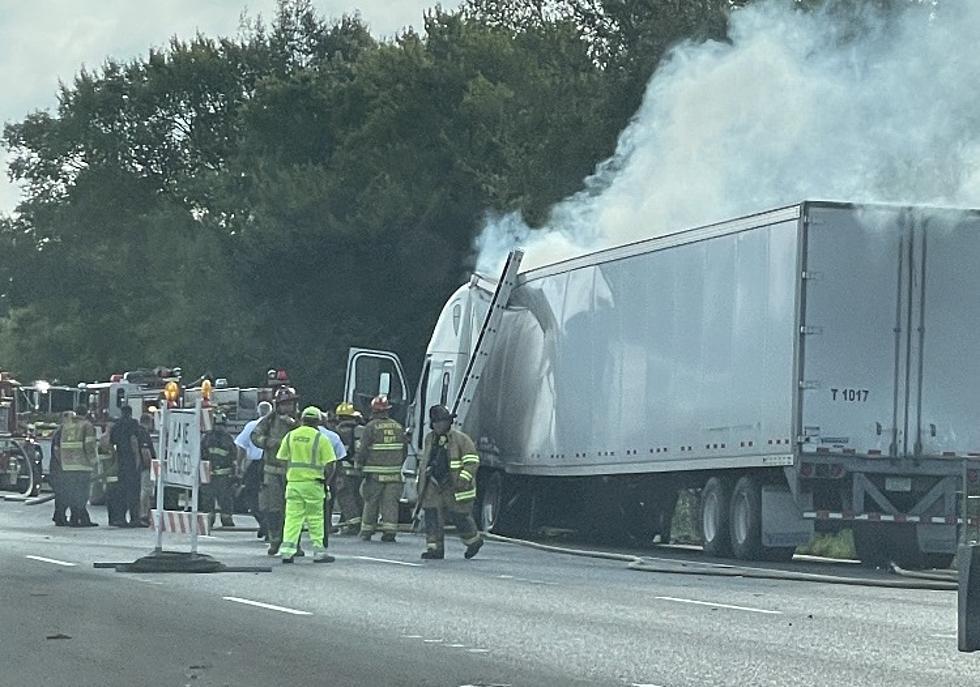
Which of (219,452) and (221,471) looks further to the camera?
(219,452)

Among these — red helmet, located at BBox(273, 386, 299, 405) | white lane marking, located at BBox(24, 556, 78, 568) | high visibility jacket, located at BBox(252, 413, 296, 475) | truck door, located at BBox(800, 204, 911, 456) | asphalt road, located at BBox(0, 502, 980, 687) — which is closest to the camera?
asphalt road, located at BBox(0, 502, 980, 687)

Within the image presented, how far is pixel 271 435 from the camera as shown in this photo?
25.2 metres

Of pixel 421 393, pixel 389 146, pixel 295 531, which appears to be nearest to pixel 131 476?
pixel 421 393

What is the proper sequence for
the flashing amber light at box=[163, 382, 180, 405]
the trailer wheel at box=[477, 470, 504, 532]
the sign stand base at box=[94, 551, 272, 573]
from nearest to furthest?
the sign stand base at box=[94, 551, 272, 573], the flashing amber light at box=[163, 382, 180, 405], the trailer wheel at box=[477, 470, 504, 532]

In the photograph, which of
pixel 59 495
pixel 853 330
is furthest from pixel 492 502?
pixel 853 330

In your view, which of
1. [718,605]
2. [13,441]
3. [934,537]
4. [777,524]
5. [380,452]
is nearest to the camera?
[718,605]

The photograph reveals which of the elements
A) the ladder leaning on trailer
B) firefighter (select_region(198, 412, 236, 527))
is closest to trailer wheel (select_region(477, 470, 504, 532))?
the ladder leaning on trailer

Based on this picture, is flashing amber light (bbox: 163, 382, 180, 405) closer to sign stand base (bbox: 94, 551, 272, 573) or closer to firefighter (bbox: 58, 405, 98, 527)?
sign stand base (bbox: 94, 551, 272, 573)

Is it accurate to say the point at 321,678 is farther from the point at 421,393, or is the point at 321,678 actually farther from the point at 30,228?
the point at 30,228

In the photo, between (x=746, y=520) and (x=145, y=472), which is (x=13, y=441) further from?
(x=746, y=520)

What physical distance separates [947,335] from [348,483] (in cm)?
939

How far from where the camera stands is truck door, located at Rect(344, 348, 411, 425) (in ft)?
108

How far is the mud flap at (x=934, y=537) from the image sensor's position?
2241cm

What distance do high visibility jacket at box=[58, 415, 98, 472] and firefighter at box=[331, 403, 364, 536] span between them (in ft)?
12.2
